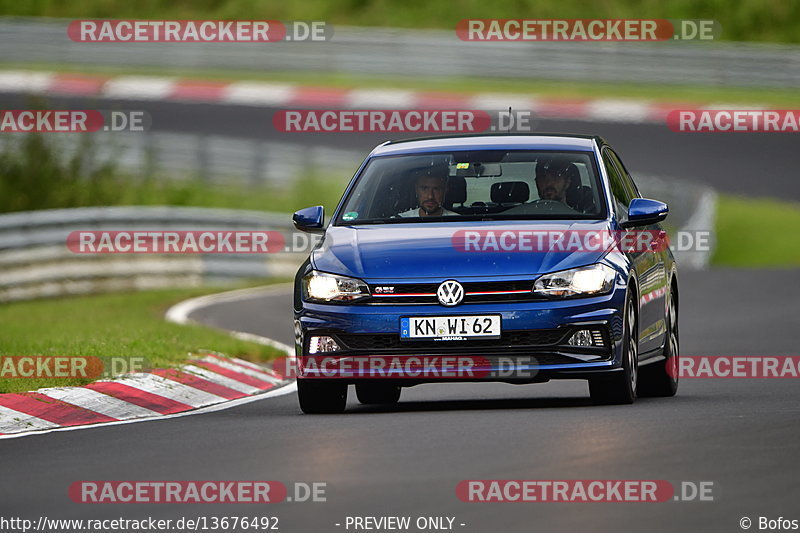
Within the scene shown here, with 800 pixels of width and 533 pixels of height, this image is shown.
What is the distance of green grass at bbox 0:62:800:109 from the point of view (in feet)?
122

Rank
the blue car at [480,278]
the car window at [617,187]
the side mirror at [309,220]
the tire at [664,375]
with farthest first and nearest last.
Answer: the tire at [664,375]
the car window at [617,187]
the side mirror at [309,220]
the blue car at [480,278]

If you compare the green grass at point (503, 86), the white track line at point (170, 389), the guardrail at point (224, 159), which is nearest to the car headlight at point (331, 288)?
the white track line at point (170, 389)

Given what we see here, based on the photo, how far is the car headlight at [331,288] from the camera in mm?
10961

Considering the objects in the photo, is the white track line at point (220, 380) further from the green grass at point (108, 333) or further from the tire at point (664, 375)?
the tire at point (664, 375)

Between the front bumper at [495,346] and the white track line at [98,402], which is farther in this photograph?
the white track line at [98,402]

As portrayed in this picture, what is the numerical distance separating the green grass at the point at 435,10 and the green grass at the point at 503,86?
6.33 meters

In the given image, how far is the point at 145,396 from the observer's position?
40.6ft

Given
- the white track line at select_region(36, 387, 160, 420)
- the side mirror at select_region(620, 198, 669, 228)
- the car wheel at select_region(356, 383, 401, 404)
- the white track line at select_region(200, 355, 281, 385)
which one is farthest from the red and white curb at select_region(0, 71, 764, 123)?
the white track line at select_region(36, 387, 160, 420)

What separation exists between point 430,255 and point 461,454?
223 centimetres

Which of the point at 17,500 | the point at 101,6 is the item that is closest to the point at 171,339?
the point at 17,500

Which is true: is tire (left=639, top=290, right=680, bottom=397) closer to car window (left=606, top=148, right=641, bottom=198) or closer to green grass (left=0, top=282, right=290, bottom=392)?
car window (left=606, top=148, right=641, bottom=198)

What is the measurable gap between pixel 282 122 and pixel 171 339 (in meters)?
22.5

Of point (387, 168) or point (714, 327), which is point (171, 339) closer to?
point (387, 168)

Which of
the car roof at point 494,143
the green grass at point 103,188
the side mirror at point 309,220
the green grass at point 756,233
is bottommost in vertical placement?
the green grass at point 756,233
